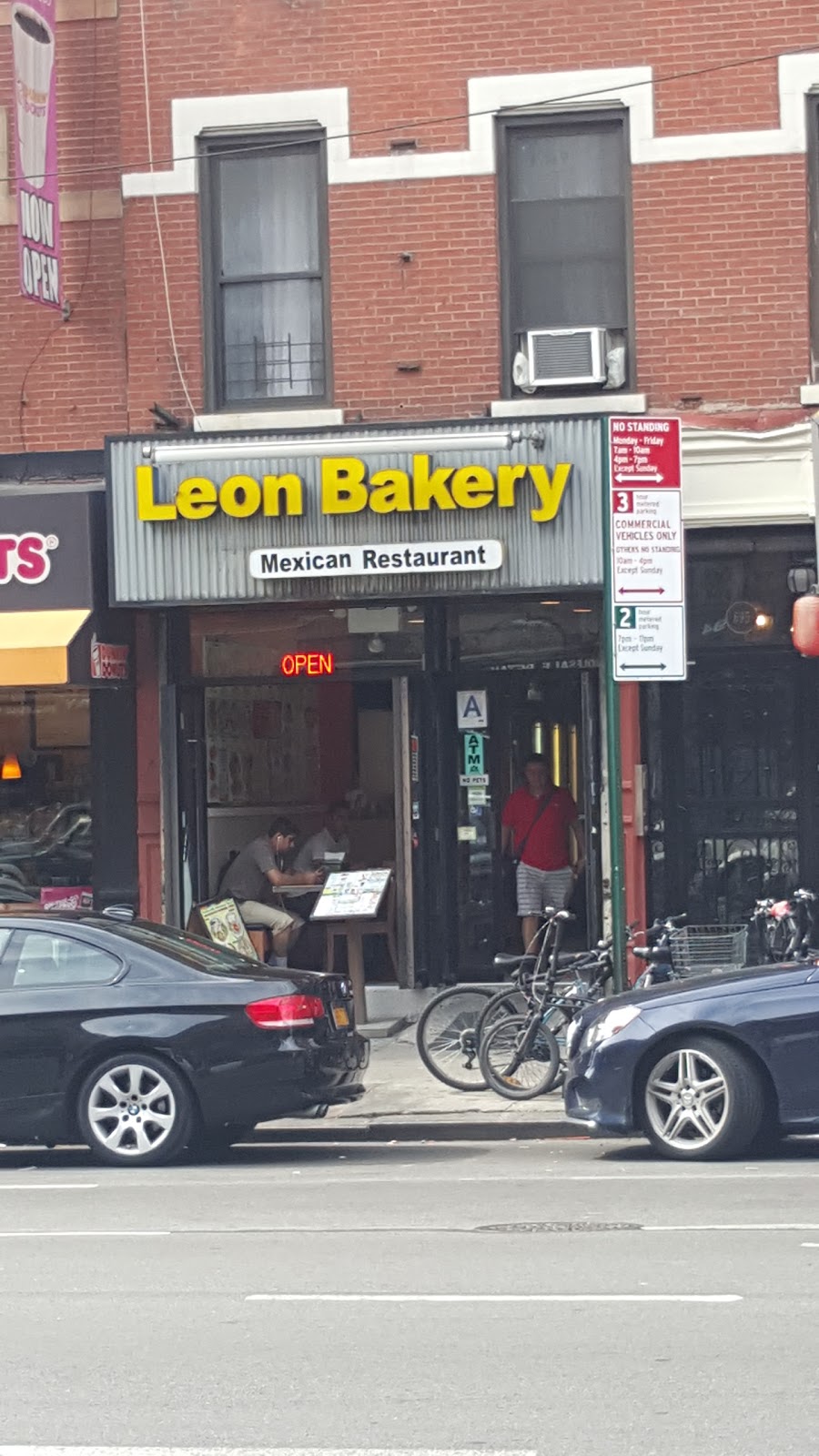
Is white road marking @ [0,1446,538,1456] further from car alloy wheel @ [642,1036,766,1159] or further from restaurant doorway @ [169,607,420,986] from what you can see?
restaurant doorway @ [169,607,420,986]

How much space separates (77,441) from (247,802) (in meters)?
3.21

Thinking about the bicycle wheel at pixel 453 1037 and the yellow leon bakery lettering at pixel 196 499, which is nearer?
the bicycle wheel at pixel 453 1037

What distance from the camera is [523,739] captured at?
55.2 ft

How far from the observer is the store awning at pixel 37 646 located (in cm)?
1534

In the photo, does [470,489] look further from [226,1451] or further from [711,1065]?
[226,1451]

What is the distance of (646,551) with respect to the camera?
42.9ft

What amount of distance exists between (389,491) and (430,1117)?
487 cm

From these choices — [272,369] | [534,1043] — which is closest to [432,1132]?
[534,1043]

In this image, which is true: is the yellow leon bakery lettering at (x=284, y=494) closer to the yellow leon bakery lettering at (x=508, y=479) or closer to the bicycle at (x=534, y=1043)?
the yellow leon bakery lettering at (x=508, y=479)

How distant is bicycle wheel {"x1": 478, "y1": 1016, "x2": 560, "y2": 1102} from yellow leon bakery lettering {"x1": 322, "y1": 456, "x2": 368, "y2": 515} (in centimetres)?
423

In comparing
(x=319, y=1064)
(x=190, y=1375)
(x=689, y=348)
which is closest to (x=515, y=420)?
(x=689, y=348)

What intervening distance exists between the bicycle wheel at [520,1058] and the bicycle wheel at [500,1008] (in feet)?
0.26

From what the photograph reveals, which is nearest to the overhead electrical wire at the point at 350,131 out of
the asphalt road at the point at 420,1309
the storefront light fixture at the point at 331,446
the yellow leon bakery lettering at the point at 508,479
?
the storefront light fixture at the point at 331,446

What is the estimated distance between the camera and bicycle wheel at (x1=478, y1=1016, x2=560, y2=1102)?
13219 mm
